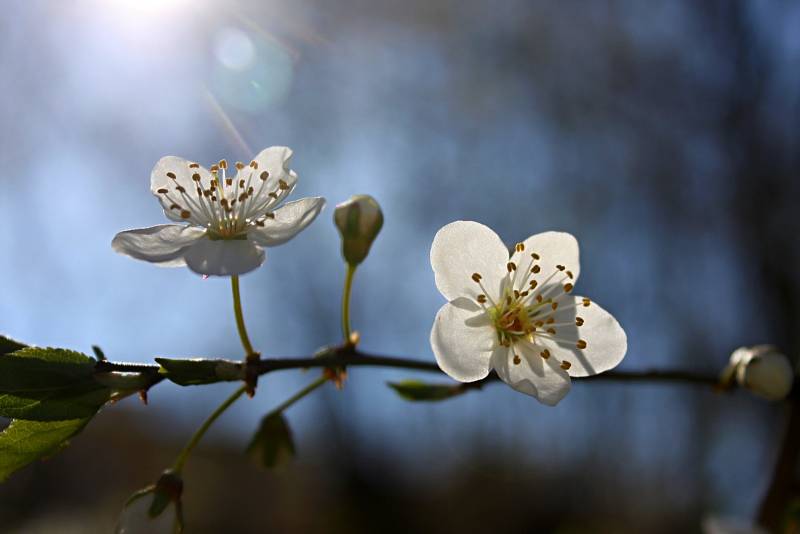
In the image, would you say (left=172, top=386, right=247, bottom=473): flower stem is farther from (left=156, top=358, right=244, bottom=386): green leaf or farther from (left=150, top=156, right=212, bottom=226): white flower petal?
(left=150, top=156, right=212, bottom=226): white flower petal

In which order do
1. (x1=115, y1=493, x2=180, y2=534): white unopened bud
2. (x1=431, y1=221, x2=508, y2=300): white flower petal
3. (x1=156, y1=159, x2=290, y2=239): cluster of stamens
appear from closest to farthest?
1. (x1=115, y1=493, x2=180, y2=534): white unopened bud
2. (x1=431, y1=221, x2=508, y2=300): white flower petal
3. (x1=156, y1=159, x2=290, y2=239): cluster of stamens

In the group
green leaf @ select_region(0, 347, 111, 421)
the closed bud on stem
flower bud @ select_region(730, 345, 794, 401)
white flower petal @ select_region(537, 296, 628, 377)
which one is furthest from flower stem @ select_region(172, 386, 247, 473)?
flower bud @ select_region(730, 345, 794, 401)

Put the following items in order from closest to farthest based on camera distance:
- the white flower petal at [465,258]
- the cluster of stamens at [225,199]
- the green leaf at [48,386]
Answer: the green leaf at [48,386] < the white flower petal at [465,258] < the cluster of stamens at [225,199]

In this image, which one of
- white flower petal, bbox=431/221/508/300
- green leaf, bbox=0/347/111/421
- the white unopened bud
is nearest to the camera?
green leaf, bbox=0/347/111/421

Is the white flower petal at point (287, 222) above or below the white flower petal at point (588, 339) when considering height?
above

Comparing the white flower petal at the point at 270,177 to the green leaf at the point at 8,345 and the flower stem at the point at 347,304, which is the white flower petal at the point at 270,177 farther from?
the green leaf at the point at 8,345

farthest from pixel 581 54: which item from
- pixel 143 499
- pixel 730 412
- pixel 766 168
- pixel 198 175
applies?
pixel 143 499

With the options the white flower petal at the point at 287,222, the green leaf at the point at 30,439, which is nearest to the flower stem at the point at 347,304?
the white flower petal at the point at 287,222

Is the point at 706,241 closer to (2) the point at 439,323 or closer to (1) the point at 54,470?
(2) the point at 439,323
